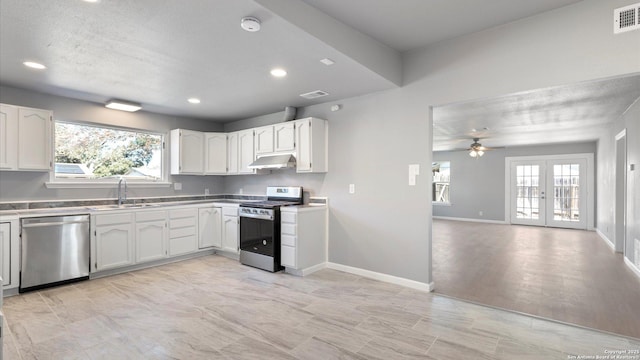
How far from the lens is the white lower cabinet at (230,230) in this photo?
16.1 feet

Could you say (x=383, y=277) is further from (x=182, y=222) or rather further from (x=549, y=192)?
(x=549, y=192)

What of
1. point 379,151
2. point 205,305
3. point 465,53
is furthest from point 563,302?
point 205,305

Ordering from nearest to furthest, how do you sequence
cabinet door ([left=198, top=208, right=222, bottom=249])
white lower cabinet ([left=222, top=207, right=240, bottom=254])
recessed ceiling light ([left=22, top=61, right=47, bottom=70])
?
1. recessed ceiling light ([left=22, top=61, right=47, bottom=70])
2. white lower cabinet ([left=222, top=207, right=240, bottom=254])
3. cabinet door ([left=198, top=208, right=222, bottom=249])

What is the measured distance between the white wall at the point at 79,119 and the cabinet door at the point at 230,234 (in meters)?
1.10

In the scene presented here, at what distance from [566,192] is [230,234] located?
355 inches

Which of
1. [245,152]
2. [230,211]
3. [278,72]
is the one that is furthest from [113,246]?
[278,72]

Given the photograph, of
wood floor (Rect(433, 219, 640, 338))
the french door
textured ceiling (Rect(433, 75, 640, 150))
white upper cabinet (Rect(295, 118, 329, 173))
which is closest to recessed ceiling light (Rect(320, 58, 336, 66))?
white upper cabinet (Rect(295, 118, 329, 173))

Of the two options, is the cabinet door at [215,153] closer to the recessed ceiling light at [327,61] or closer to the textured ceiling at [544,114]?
the recessed ceiling light at [327,61]

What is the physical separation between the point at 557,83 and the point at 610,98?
250 cm

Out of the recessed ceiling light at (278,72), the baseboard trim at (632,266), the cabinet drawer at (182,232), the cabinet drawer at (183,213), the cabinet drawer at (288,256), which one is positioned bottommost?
the baseboard trim at (632,266)

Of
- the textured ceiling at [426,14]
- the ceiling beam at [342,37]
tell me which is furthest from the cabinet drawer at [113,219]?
the textured ceiling at [426,14]

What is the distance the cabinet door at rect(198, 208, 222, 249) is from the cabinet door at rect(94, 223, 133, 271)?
104 cm

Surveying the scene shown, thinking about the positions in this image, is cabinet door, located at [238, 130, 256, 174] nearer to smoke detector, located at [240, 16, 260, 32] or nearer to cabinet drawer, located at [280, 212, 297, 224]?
cabinet drawer, located at [280, 212, 297, 224]

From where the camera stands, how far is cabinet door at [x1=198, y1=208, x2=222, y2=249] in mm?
5081
